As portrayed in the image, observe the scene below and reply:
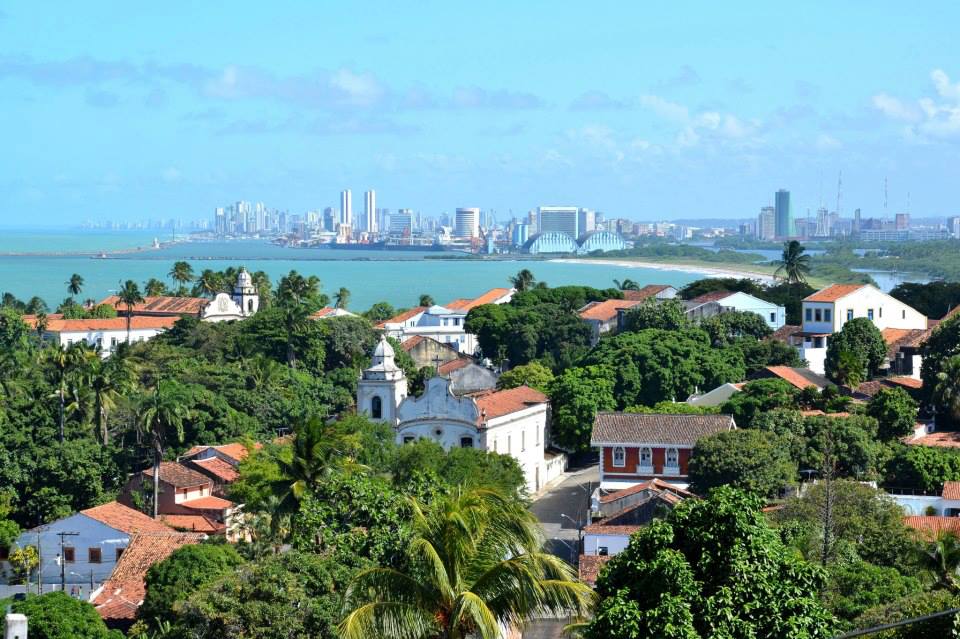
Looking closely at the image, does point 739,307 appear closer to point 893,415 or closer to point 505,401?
point 505,401

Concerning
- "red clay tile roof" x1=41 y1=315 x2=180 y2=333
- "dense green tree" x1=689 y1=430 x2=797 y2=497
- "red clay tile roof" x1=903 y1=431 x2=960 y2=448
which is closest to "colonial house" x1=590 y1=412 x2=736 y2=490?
"dense green tree" x1=689 y1=430 x2=797 y2=497

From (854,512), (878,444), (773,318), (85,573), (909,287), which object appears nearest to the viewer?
(854,512)

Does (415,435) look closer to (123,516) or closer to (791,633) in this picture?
(123,516)

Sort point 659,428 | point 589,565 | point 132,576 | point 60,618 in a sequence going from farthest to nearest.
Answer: point 659,428 < point 132,576 < point 589,565 < point 60,618

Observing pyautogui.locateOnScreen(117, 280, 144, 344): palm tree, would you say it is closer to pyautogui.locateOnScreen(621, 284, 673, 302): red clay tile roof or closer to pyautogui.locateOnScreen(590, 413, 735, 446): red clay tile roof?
pyautogui.locateOnScreen(621, 284, 673, 302): red clay tile roof

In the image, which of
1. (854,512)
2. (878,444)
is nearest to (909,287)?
(878,444)

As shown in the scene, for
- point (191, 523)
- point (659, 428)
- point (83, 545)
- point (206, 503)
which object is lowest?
point (191, 523)

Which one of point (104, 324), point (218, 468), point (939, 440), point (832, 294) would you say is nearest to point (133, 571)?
point (218, 468)
